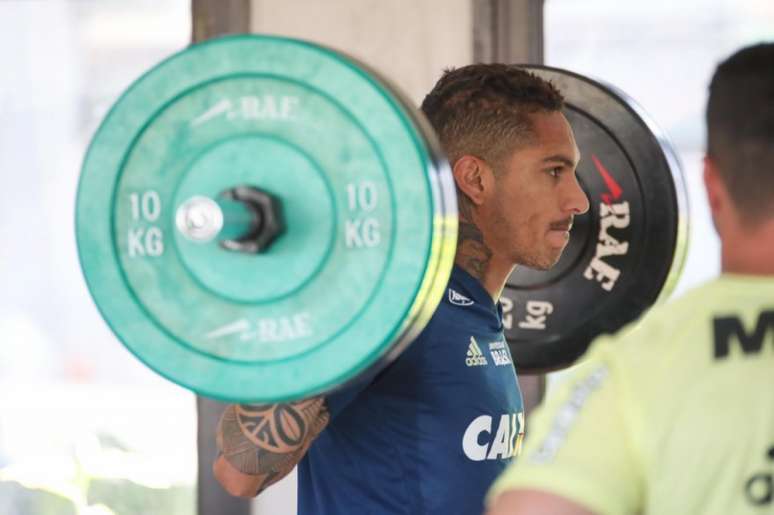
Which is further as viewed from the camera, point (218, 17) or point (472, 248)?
point (218, 17)

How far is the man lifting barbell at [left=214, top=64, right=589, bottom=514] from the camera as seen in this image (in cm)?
145

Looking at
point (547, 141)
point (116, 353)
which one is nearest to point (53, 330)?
point (116, 353)

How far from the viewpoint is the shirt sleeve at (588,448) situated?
3.24 ft

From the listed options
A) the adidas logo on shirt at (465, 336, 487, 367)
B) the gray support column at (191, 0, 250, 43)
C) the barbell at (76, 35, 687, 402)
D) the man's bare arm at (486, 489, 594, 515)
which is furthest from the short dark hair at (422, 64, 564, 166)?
the gray support column at (191, 0, 250, 43)

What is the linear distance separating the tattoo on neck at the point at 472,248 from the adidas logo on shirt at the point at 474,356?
0.41ft

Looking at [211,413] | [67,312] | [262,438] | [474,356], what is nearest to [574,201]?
[474,356]

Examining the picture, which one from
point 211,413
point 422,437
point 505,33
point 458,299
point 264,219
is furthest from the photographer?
point 211,413

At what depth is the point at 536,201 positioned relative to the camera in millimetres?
1729

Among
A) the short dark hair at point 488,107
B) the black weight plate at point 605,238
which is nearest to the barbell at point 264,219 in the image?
the short dark hair at point 488,107

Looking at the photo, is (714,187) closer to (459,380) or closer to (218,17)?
(459,380)

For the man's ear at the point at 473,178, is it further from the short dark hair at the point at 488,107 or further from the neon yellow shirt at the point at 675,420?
the neon yellow shirt at the point at 675,420

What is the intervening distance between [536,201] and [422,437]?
378mm

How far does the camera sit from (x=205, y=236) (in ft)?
3.88

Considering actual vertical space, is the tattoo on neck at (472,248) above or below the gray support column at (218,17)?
below
